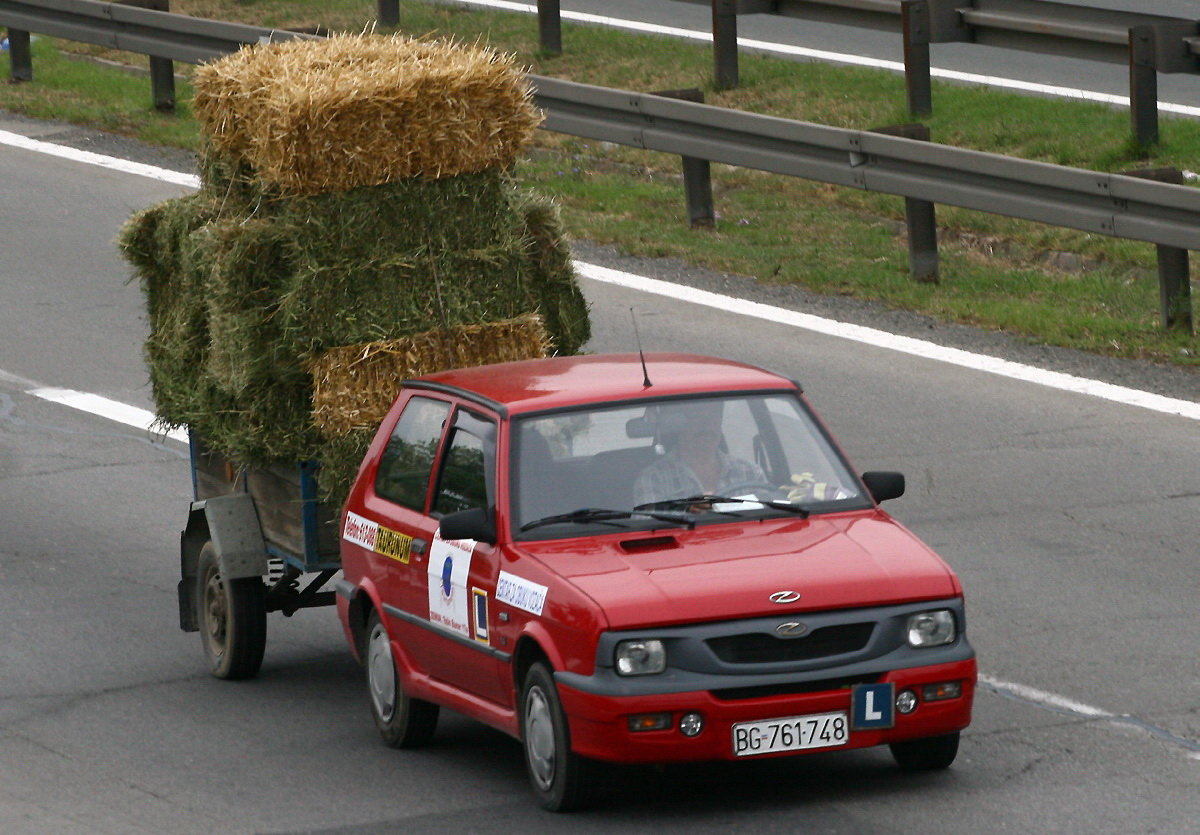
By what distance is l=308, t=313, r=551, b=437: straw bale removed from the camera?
986 centimetres

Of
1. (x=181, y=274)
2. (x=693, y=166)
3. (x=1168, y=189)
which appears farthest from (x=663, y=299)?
(x=181, y=274)

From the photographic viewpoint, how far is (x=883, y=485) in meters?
8.55

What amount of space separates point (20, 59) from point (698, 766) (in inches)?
695

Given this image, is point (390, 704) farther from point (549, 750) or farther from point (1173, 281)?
point (1173, 281)

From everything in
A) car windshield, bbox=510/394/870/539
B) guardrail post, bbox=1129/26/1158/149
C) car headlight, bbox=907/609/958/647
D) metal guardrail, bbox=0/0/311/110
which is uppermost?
metal guardrail, bbox=0/0/311/110

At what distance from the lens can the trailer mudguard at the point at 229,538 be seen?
33.4ft

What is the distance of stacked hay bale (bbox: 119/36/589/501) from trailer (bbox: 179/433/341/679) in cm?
20

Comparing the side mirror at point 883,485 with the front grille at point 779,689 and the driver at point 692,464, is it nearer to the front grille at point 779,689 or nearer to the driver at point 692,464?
the driver at point 692,464

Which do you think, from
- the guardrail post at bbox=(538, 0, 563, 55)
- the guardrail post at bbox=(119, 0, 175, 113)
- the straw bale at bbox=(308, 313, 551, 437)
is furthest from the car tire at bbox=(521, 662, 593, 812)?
the guardrail post at bbox=(538, 0, 563, 55)

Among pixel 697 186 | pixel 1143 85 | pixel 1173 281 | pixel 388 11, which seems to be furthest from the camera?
pixel 388 11

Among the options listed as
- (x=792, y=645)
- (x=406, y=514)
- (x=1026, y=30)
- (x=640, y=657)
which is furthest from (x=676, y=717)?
(x=1026, y=30)

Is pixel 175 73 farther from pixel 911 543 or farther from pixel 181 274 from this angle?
pixel 911 543

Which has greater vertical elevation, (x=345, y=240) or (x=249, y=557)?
(x=345, y=240)

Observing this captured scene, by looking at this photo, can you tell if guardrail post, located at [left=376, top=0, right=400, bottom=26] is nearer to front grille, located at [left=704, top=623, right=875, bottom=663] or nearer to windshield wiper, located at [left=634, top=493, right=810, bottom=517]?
windshield wiper, located at [left=634, top=493, right=810, bottom=517]
